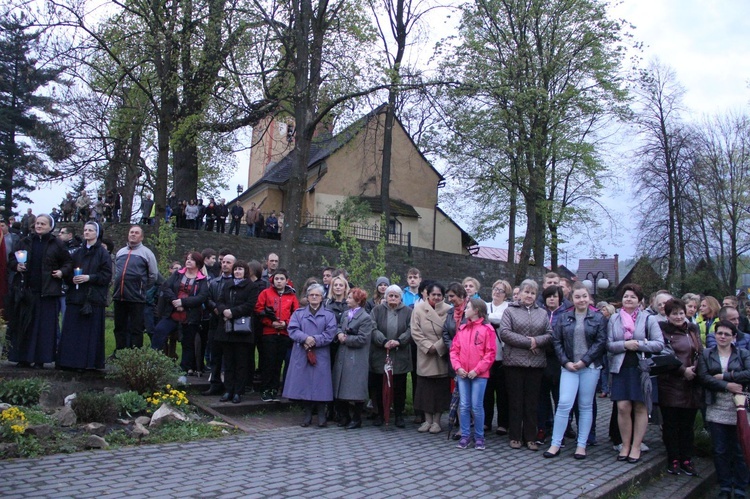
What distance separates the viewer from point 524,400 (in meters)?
7.50

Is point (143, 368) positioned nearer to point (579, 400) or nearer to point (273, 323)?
point (273, 323)

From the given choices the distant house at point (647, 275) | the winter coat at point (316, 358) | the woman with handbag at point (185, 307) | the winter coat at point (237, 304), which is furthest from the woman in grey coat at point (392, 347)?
the distant house at point (647, 275)

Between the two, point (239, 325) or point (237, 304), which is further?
point (237, 304)

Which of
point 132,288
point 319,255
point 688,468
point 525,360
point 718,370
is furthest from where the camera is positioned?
point 319,255

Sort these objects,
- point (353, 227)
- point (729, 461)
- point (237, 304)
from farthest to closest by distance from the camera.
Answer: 1. point (353, 227)
2. point (237, 304)
3. point (729, 461)

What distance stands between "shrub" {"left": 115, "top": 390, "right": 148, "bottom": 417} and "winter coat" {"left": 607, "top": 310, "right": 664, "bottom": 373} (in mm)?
5394

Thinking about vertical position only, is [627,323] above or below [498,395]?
above

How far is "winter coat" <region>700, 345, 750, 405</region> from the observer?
661 centimetres

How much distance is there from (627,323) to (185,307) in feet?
19.1

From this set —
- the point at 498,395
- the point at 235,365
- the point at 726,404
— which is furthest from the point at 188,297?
the point at 726,404

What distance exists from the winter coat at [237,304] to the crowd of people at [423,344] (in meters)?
0.02

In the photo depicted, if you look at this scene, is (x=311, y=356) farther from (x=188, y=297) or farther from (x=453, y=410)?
(x=188, y=297)

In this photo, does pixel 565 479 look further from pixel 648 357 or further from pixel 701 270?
pixel 701 270

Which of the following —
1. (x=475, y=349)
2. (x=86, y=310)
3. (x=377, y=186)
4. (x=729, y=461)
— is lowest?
(x=729, y=461)
